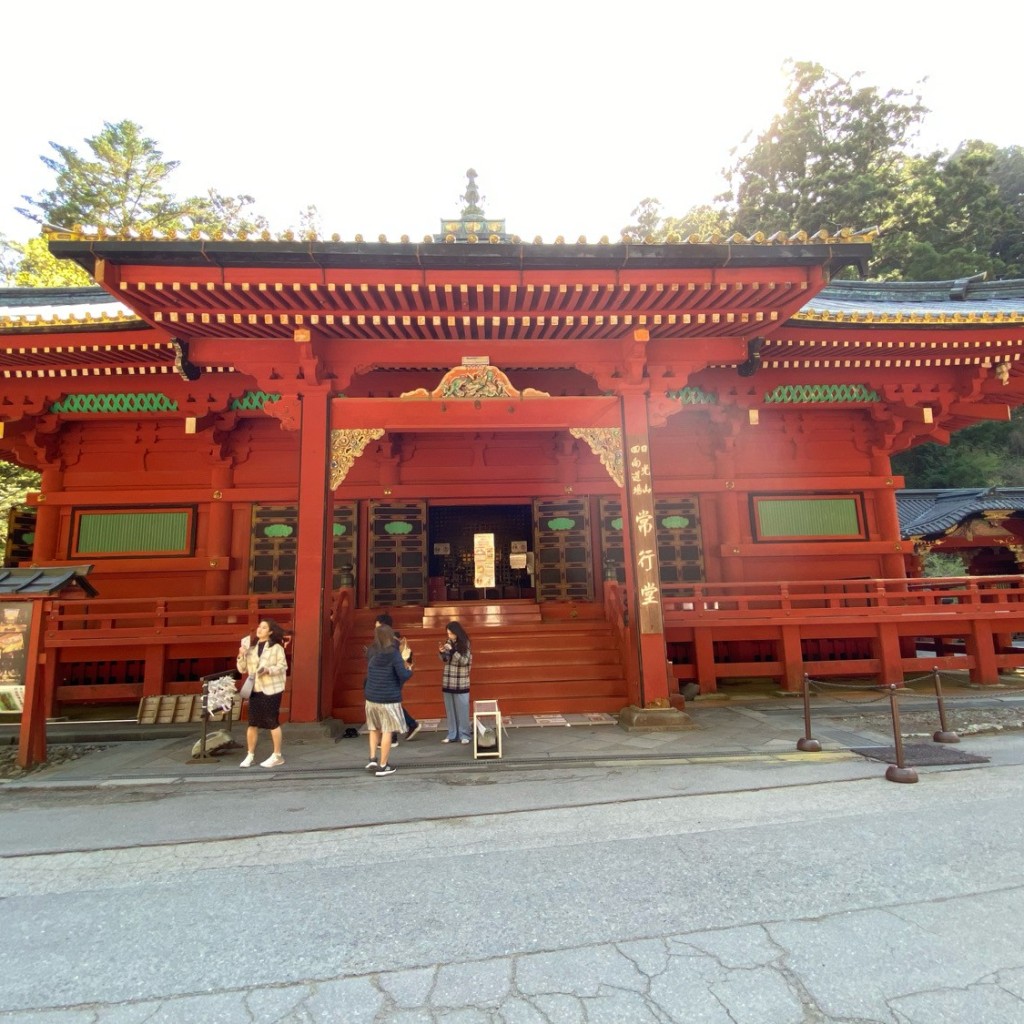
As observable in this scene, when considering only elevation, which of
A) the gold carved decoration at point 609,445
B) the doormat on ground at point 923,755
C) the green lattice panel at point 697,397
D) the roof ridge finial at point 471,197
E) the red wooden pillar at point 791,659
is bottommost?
the doormat on ground at point 923,755

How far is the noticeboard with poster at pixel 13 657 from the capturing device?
21.9ft

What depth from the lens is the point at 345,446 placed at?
327 inches

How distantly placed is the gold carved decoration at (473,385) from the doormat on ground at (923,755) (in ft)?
20.4

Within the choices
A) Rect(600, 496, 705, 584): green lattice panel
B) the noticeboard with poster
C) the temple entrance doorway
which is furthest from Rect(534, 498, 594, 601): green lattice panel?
the noticeboard with poster

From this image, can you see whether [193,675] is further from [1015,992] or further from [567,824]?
[1015,992]

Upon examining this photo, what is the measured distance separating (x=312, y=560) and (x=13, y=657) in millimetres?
3490

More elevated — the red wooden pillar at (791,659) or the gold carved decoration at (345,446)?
the gold carved decoration at (345,446)

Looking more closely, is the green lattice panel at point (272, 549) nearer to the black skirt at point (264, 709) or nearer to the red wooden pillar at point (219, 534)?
the red wooden pillar at point (219, 534)

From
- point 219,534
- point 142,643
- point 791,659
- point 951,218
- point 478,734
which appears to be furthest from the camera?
point 951,218

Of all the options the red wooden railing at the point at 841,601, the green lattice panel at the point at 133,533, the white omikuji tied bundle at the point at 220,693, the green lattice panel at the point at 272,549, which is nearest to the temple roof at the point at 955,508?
the red wooden railing at the point at 841,601

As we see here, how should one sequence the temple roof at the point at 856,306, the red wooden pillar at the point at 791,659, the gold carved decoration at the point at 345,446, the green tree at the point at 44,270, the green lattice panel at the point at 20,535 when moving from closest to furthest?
the gold carved decoration at the point at 345,446, the temple roof at the point at 856,306, the red wooden pillar at the point at 791,659, the green lattice panel at the point at 20,535, the green tree at the point at 44,270

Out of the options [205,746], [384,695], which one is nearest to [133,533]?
[205,746]

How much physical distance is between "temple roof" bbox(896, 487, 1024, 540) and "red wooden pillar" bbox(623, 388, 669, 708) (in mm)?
12446

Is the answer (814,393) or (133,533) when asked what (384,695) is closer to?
(133,533)
